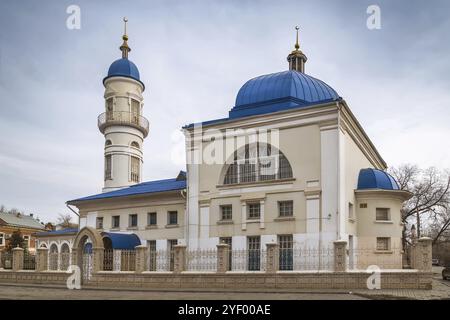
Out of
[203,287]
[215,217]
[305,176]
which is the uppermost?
[305,176]

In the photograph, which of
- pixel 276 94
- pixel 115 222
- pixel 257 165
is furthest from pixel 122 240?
pixel 276 94

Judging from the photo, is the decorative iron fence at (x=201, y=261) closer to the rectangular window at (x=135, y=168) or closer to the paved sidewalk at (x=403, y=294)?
the paved sidewalk at (x=403, y=294)

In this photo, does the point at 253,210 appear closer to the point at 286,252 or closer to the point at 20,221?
the point at 286,252

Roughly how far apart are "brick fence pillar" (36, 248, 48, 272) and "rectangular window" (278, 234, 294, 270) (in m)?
12.3

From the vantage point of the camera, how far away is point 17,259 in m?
25.4

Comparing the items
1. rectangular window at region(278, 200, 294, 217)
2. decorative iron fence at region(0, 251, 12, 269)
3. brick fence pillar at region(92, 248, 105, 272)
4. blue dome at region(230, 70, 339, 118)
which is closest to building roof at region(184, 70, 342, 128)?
blue dome at region(230, 70, 339, 118)

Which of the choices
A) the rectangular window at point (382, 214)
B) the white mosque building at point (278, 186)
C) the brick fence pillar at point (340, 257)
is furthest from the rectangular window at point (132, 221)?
the brick fence pillar at point (340, 257)

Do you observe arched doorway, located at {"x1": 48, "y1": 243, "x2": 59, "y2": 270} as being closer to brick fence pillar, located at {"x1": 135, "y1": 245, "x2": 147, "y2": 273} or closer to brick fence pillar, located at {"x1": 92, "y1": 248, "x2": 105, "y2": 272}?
brick fence pillar, located at {"x1": 92, "y1": 248, "x2": 105, "y2": 272}

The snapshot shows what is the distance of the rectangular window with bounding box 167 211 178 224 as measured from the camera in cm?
2661

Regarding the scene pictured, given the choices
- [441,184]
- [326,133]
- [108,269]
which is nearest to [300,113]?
[326,133]

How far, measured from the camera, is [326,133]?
834 inches
